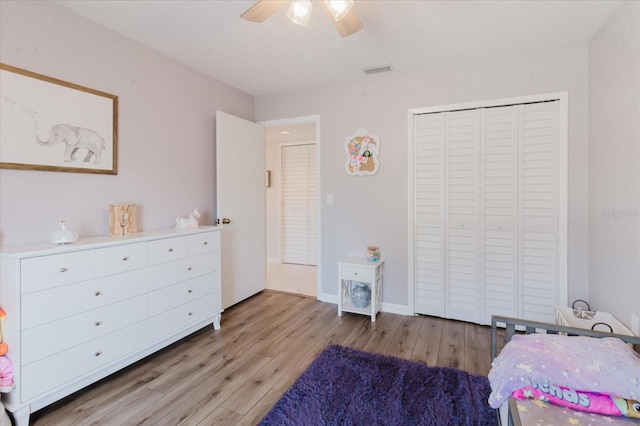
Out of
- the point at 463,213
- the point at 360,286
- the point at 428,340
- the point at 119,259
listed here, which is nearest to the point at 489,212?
the point at 463,213

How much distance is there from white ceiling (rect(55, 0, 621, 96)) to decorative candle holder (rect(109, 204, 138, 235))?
1290 millimetres

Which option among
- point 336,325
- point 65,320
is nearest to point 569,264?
point 336,325

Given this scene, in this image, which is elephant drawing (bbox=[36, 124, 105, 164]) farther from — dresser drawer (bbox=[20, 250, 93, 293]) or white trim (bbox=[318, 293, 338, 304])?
white trim (bbox=[318, 293, 338, 304])

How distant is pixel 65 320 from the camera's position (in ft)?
5.58

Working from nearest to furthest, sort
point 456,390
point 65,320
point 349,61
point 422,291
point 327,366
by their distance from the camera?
point 65,320 < point 456,390 < point 327,366 < point 349,61 < point 422,291

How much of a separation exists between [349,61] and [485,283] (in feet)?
7.69

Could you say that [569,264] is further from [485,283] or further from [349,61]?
[349,61]

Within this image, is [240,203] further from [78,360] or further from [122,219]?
[78,360]

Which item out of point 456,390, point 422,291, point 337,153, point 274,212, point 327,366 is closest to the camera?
point 456,390

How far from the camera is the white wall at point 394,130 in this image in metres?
2.51

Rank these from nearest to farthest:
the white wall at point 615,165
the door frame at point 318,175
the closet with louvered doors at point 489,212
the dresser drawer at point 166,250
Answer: the white wall at point 615,165 < the dresser drawer at point 166,250 < the closet with louvered doors at point 489,212 < the door frame at point 318,175

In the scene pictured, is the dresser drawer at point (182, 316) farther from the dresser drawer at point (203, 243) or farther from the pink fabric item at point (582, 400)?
the pink fabric item at point (582, 400)

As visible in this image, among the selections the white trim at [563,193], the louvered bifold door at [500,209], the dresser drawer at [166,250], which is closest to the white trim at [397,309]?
the louvered bifold door at [500,209]

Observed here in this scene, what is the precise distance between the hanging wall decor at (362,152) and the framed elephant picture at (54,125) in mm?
2077
